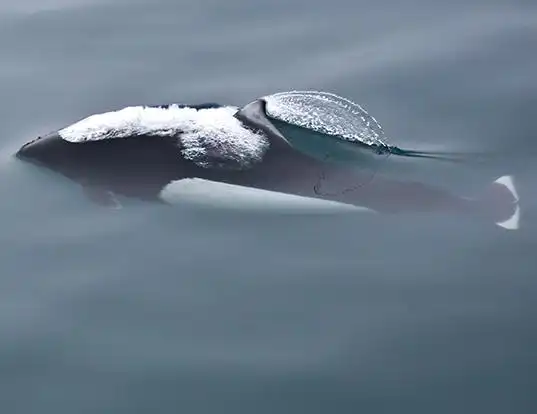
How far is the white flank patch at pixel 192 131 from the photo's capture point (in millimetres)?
9148

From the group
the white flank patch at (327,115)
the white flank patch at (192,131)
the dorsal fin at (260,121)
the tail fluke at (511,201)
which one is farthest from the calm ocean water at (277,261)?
the dorsal fin at (260,121)

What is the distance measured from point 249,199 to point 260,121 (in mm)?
749

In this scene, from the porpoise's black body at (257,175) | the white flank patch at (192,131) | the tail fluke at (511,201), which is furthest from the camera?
the white flank patch at (192,131)

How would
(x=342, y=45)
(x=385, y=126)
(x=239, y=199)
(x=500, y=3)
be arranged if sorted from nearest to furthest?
(x=239, y=199), (x=385, y=126), (x=342, y=45), (x=500, y=3)

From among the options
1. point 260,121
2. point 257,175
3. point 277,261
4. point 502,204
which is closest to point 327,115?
point 260,121

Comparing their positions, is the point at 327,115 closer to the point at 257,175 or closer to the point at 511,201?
the point at 257,175

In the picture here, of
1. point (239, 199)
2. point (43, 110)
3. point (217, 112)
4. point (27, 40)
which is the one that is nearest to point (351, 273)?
point (239, 199)

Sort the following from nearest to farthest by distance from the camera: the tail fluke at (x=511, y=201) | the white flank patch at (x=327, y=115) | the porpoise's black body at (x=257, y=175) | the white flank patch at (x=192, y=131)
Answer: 1. the tail fluke at (x=511, y=201)
2. the porpoise's black body at (x=257, y=175)
3. the white flank patch at (x=192, y=131)
4. the white flank patch at (x=327, y=115)

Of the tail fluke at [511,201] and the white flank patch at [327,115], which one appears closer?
the tail fluke at [511,201]

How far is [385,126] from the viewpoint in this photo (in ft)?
33.7

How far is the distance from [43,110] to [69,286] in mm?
3106

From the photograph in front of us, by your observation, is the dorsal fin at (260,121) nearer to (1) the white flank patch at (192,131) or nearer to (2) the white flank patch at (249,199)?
(1) the white flank patch at (192,131)

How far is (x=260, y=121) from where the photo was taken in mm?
9281

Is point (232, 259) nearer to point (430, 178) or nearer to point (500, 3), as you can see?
point (430, 178)
